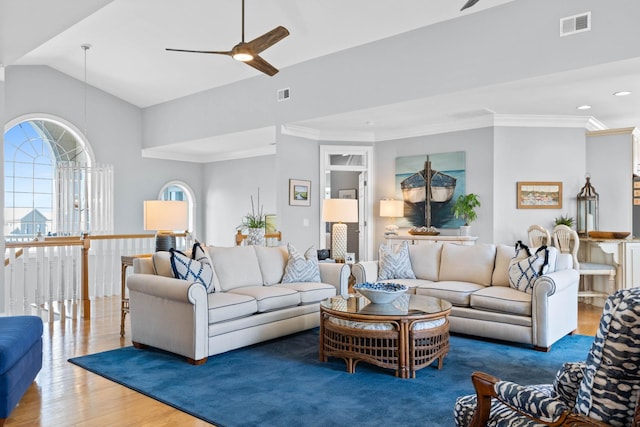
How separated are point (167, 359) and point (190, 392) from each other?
86cm

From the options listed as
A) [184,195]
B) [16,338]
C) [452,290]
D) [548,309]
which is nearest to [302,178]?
[452,290]

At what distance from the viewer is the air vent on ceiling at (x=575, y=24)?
15.1ft

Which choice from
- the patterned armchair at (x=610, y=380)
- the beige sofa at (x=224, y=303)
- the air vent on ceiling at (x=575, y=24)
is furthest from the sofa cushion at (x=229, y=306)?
the air vent on ceiling at (x=575, y=24)

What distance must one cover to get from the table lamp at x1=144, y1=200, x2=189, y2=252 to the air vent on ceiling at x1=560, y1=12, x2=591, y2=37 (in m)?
4.38

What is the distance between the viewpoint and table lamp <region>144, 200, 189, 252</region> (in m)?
5.18

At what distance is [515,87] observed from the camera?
17.4ft

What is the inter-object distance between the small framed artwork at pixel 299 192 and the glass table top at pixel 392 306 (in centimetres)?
358

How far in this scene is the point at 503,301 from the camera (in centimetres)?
432

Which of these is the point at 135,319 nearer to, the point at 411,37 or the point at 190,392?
the point at 190,392

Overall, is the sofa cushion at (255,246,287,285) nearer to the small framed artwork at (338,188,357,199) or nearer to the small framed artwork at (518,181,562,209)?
the small framed artwork at (518,181,562,209)

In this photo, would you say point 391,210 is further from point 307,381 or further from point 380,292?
point 307,381

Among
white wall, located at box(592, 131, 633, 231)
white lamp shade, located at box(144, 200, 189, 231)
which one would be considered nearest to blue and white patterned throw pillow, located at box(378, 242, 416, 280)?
white lamp shade, located at box(144, 200, 189, 231)

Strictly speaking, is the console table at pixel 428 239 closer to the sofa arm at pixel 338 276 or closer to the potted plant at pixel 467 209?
the potted plant at pixel 467 209

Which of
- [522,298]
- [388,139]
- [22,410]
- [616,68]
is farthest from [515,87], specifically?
[22,410]
